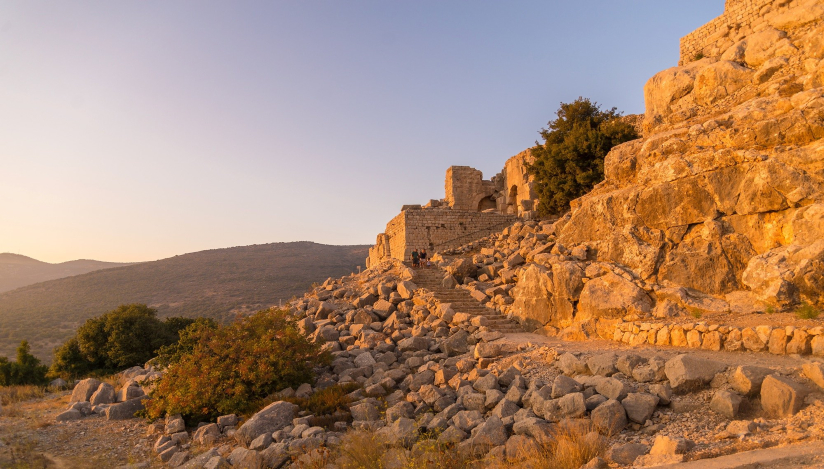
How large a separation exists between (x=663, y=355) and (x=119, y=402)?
10898 mm

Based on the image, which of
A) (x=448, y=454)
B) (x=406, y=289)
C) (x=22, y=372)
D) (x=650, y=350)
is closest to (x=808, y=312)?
A: (x=650, y=350)

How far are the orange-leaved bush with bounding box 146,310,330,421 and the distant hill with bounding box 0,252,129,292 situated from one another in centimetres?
7450

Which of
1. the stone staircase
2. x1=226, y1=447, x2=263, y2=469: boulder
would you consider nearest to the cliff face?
the stone staircase

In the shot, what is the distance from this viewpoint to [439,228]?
2148cm

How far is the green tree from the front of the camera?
65.5 ft

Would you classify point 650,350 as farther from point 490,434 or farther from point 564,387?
point 490,434

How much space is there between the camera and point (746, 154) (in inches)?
377

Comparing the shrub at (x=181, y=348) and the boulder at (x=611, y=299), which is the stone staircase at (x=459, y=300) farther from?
the shrub at (x=181, y=348)

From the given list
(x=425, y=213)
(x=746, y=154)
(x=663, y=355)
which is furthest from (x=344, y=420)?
(x=425, y=213)

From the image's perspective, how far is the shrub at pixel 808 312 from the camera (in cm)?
773

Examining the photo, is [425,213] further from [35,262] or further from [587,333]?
[35,262]

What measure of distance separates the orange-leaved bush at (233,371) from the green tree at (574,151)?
1418 centimetres

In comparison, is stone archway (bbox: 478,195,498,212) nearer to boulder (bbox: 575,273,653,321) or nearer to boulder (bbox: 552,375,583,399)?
boulder (bbox: 575,273,653,321)

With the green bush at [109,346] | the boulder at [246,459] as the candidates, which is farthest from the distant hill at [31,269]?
the boulder at [246,459]
